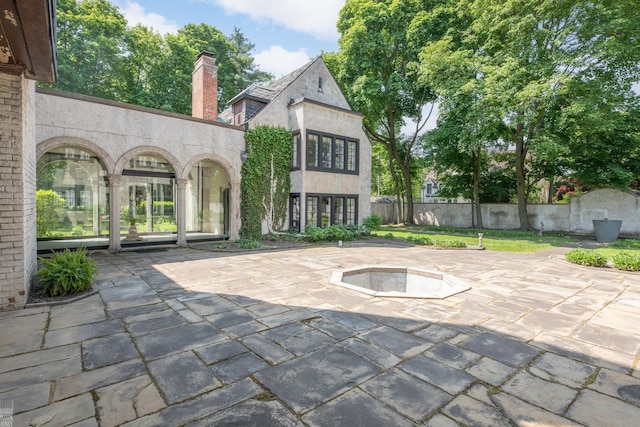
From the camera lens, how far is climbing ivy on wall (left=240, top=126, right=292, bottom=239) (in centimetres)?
1280

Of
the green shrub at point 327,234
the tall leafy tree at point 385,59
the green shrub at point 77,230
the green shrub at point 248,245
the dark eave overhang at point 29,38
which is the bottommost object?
the green shrub at point 248,245

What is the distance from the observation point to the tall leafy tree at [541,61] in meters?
13.3

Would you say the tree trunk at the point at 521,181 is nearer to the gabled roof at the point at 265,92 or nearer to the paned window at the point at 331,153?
the paned window at the point at 331,153

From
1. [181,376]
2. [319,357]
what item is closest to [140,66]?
[181,376]

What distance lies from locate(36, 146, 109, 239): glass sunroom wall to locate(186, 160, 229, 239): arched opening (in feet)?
11.6

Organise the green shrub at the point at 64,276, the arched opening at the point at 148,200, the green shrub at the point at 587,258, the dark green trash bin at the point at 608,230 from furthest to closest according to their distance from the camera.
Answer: the dark green trash bin at the point at 608,230 < the arched opening at the point at 148,200 < the green shrub at the point at 587,258 < the green shrub at the point at 64,276

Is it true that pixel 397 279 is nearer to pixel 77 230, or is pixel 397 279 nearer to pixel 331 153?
pixel 331 153

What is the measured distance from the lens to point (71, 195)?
1177 cm

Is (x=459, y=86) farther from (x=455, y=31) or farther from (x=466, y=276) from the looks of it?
(x=466, y=276)

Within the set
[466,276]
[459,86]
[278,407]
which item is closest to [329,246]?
[466,276]

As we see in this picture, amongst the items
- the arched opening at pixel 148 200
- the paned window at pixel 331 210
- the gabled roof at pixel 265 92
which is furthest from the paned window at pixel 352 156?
the arched opening at pixel 148 200

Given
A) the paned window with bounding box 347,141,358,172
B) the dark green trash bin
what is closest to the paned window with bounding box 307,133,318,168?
the paned window with bounding box 347,141,358,172

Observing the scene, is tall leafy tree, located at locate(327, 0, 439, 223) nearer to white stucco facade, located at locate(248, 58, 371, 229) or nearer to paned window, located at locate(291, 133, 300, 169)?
white stucco facade, located at locate(248, 58, 371, 229)

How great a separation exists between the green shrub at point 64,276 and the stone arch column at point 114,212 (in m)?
4.91
